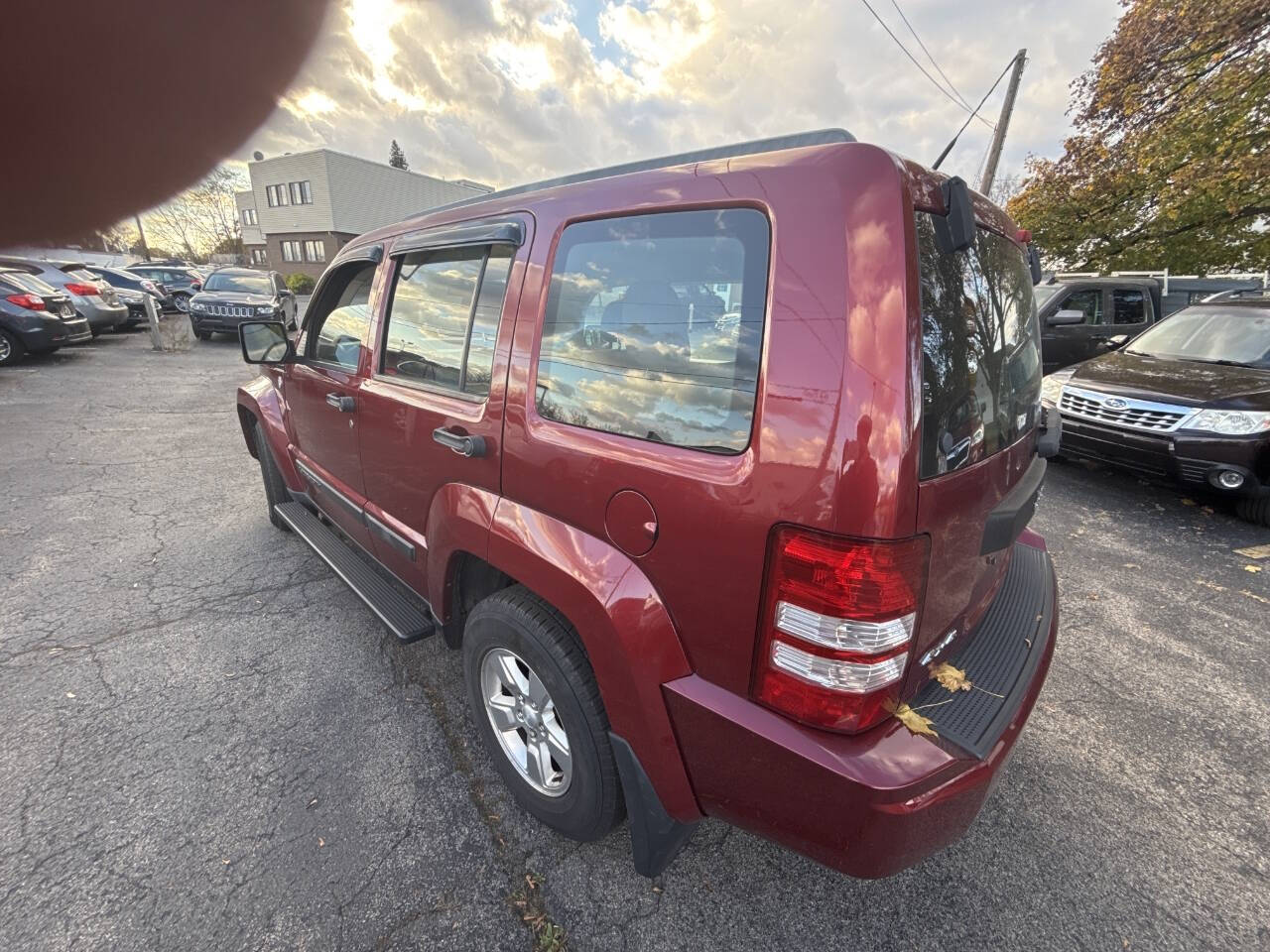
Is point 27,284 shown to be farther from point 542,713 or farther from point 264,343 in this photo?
point 542,713

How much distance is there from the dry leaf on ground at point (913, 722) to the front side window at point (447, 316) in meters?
1.51

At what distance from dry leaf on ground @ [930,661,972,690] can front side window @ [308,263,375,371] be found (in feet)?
8.42

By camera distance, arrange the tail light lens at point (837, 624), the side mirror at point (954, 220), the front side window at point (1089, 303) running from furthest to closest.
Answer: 1. the front side window at point (1089, 303)
2. the side mirror at point (954, 220)
3. the tail light lens at point (837, 624)

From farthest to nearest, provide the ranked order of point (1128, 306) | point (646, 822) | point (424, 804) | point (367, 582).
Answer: point (1128, 306), point (367, 582), point (424, 804), point (646, 822)

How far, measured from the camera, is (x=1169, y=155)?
10.7m

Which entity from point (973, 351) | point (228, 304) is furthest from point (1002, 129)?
point (228, 304)

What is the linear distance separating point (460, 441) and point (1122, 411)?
567 centimetres

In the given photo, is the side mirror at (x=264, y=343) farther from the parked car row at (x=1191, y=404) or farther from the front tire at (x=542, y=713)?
the parked car row at (x=1191, y=404)

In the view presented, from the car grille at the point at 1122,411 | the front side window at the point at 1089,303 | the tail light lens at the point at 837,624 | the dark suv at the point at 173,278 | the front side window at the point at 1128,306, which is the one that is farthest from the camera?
the dark suv at the point at 173,278

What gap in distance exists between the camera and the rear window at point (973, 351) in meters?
1.23

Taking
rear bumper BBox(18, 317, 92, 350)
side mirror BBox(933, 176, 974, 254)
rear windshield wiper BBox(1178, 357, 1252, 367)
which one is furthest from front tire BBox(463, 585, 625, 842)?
rear bumper BBox(18, 317, 92, 350)

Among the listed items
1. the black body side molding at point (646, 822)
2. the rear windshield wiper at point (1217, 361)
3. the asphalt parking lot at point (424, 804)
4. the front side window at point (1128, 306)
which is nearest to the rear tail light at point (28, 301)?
the asphalt parking lot at point (424, 804)

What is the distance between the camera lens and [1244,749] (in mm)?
2324

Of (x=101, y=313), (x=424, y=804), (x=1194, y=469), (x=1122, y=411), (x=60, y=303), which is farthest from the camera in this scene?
(x=101, y=313)
